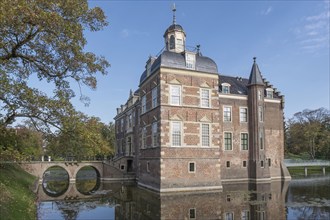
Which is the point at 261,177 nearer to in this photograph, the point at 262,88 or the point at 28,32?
the point at 262,88

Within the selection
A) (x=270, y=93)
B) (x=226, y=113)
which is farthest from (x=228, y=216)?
(x=270, y=93)

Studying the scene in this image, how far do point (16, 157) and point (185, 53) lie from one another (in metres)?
19.1

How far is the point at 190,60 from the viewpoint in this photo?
24.9 meters

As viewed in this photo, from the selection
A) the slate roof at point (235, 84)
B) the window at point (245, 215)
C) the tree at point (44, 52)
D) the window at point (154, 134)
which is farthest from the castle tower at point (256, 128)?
the tree at point (44, 52)

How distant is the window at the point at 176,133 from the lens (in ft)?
76.8

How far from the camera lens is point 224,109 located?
30625 mm

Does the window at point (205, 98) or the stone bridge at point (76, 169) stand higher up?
the window at point (205, 98)

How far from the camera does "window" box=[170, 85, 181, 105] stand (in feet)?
78.6

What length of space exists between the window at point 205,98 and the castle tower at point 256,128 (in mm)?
8180

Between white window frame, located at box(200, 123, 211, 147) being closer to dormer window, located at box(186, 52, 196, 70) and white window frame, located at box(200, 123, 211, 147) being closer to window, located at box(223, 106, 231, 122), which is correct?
dormer window, located at box(186, 52, 196, 70)

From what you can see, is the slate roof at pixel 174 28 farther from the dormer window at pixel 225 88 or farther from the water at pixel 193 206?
the water at pixel 193 206

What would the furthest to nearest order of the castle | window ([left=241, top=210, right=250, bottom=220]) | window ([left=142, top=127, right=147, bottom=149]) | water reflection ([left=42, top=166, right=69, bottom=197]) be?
window ([left=142, top=127, right=147, bottom=149]) → water reflection ([left=42, top=166, right=69, bottom=197]) → the castle → window ([left=241, top=210, right=250, bottom=220])

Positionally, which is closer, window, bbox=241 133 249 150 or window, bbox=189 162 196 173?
window, bbox=189 162 196 173

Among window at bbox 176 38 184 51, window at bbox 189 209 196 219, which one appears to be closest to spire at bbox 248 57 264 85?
window at bbox 176 38 184 51
